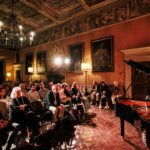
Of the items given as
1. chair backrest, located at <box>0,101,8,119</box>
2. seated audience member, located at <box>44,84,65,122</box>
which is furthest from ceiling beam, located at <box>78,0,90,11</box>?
chair backrest, located at <box>0,101,8,119</box>

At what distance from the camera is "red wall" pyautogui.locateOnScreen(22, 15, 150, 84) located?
7070 millimetres

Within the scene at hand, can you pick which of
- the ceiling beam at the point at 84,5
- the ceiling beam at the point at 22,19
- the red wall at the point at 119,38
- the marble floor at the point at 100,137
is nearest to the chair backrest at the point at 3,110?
the marble floor at the point at 100,137

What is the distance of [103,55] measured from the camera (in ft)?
28.1

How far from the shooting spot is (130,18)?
24.4 feet

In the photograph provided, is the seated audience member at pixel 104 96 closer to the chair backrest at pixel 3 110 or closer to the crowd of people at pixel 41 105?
the crowd of people at pixel 41 105

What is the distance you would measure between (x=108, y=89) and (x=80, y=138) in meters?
4.44

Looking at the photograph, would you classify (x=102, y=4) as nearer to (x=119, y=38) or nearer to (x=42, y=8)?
(x=119, y=38)

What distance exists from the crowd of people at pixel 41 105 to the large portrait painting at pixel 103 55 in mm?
1068

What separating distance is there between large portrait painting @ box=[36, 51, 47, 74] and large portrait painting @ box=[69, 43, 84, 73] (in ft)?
10.0

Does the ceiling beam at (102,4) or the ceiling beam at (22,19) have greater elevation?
the ceiling beam at (22,19)

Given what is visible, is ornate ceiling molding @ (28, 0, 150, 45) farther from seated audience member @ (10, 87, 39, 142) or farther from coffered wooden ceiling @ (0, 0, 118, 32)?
seated audience member @ (10, 87, 39, 142)

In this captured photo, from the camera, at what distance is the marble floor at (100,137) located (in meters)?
3.46

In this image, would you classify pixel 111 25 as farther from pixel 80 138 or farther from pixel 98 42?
pixel 80 138

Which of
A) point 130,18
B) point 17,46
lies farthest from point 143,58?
point 17,46
